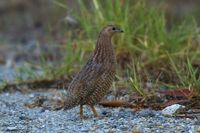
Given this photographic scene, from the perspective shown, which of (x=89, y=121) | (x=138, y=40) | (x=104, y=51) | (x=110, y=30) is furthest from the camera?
(x=138, y=40)

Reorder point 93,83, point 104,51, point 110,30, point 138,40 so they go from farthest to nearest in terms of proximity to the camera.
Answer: point 138,40 < point 110,30 < point 104,51 < point 93,83

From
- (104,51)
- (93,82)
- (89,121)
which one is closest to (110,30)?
(104,51)

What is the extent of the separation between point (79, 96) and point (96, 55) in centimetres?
46

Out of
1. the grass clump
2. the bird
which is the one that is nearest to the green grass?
the grass clump

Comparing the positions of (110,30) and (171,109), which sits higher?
(110,30)

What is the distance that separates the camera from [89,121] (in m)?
6.91

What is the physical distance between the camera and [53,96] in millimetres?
8469

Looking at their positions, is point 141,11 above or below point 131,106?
above

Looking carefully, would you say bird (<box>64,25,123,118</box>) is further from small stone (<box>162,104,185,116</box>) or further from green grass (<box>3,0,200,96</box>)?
green grass (<box>3,0,200,96</box>)

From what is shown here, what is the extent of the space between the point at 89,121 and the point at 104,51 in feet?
2.38

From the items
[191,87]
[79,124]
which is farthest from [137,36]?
[79,124]

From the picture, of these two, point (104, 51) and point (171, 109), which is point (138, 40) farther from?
point (171, 109)

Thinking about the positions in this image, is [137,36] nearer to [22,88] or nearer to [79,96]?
[22,88]

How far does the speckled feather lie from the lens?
7.05 metres
